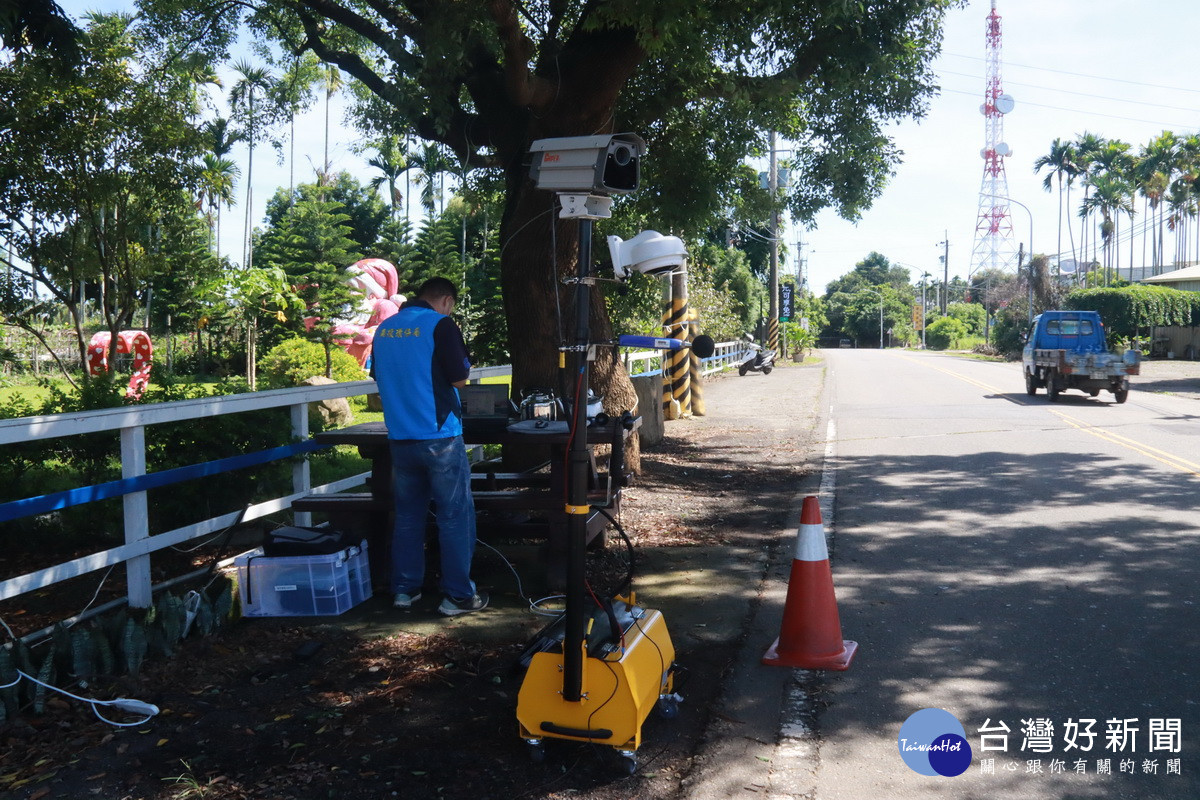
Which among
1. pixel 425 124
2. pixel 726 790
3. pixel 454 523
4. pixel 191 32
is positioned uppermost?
pixel 191 32

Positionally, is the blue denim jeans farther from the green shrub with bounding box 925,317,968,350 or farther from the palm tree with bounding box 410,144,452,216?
the green shrub with bounding box 925,317,968,350

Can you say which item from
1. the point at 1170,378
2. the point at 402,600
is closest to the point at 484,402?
the point at 402,600

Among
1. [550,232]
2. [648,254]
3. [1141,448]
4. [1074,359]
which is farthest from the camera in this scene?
[1074,359]

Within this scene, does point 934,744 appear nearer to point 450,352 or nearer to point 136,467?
point 450,352

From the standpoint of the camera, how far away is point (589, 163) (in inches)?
163

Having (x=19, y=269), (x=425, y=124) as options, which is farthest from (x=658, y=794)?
(x=19, y=269)

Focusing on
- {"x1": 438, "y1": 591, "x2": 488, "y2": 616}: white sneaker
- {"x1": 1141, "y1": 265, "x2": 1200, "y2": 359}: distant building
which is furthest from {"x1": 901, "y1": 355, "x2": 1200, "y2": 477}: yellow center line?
{"x1": 1141, "y1": 265, "x2": 1200, "y2": 359}: distant building

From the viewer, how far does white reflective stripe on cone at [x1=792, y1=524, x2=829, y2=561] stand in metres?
5.26

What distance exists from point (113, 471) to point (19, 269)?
22.8 ft

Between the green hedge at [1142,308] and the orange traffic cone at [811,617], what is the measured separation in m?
48.6

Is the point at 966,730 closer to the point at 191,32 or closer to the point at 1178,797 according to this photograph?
the point at 1178,797

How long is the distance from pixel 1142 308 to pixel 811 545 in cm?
4989

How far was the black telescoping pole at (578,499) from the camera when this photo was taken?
395cm

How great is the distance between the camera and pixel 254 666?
203 inches
